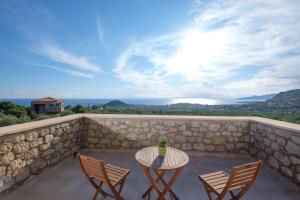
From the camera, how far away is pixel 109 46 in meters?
7.86

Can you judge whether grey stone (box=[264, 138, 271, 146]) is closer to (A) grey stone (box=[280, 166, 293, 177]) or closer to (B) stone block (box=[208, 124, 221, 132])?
(A) grey stone (box=[280, 166, 293, 177])

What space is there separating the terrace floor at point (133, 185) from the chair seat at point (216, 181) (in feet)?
1.30

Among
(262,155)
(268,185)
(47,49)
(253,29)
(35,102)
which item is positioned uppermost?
(47,49)

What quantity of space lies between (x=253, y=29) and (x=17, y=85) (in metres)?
21.5

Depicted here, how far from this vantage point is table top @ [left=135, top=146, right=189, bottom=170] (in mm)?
2036

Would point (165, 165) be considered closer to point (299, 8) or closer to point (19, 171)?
point (19, 171)

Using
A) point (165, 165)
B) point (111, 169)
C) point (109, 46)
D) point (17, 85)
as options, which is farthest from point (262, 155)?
point (17, 85)

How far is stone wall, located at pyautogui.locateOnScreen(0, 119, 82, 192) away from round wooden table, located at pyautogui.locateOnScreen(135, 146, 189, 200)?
1.95 m

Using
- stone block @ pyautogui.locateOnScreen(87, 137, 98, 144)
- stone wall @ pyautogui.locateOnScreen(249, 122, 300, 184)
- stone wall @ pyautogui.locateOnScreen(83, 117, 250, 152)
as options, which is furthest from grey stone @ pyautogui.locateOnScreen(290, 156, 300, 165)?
stone block @ pyautogui.locateOnScreen(87, 137, 98, 144)

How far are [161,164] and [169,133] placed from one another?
238 cm

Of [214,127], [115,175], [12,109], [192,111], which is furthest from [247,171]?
[12,109]

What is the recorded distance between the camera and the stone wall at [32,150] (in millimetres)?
2488

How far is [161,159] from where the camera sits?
223 cm

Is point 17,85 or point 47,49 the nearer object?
point 47,49
